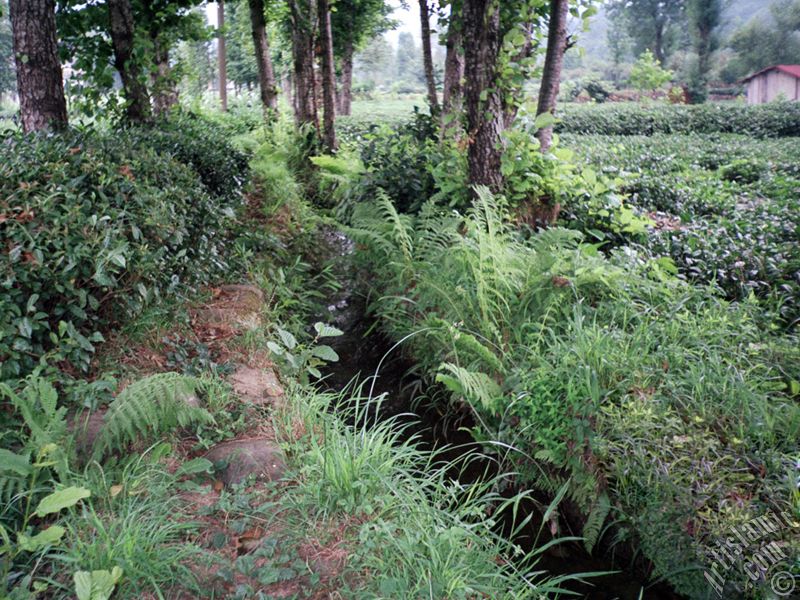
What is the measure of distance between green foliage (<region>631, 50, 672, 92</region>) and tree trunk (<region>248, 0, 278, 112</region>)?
27882 millimetres

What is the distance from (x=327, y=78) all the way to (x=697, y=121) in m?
14.0

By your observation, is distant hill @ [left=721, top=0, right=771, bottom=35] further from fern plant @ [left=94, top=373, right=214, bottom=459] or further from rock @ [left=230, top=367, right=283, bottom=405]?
fern plant @ [left=94, top=373, right=214, bottom=459]

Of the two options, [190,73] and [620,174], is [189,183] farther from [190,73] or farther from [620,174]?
[620,174]

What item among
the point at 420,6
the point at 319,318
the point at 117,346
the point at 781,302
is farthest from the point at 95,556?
the point at 420,6

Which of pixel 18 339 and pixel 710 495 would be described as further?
pixel 18 339

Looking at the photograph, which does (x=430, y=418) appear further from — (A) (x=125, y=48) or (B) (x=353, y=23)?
(B) (x=353, y=23)

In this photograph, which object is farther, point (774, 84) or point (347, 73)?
point (774, 84)

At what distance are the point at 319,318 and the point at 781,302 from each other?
12.7ft

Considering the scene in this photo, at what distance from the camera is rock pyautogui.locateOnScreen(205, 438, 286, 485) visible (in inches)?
114

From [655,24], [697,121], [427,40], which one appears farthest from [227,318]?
[655,24]

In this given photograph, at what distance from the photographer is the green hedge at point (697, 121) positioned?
17.9m

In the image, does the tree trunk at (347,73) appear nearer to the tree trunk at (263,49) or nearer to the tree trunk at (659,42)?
the tree trunk at (263,49)

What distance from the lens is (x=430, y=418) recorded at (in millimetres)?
4477

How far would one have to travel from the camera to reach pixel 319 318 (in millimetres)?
5980
